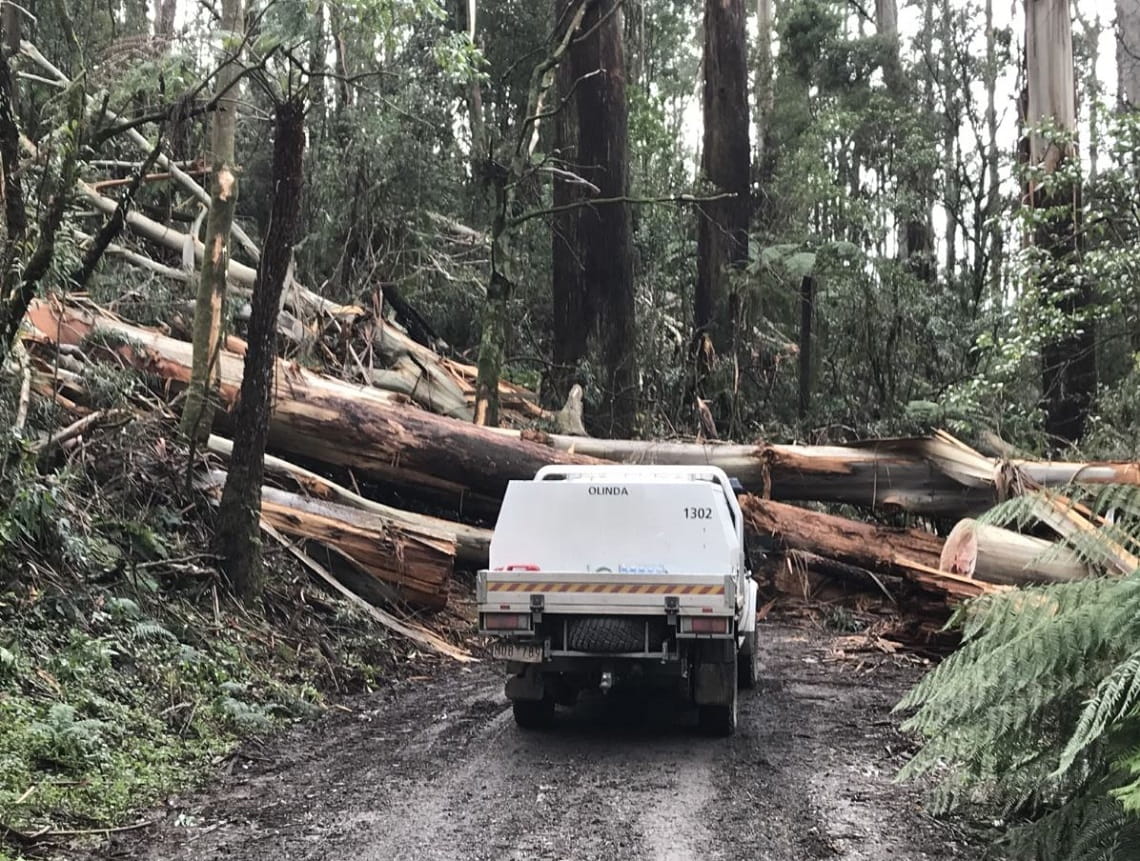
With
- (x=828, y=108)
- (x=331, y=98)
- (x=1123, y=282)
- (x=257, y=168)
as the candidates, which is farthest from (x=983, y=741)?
(x=828, y=108)

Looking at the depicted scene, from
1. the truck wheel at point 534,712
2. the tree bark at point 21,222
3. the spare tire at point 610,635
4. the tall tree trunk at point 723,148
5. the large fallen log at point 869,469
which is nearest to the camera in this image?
the spare tire at point 610,635

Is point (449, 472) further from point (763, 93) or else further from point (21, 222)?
point (763, 93)

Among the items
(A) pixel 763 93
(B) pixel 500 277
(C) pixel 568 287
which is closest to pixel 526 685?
(B) pixel 500 277

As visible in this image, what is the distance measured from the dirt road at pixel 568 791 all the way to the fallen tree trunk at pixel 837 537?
412cm

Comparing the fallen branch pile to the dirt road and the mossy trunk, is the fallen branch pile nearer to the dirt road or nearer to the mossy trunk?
the mossy trunk

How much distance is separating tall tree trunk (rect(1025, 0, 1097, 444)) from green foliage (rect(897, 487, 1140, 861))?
1288 centimetres

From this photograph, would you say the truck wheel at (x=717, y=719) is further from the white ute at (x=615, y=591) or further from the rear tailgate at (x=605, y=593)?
the rear tailgate at (x=605, y=593)

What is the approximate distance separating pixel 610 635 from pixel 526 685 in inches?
34.3

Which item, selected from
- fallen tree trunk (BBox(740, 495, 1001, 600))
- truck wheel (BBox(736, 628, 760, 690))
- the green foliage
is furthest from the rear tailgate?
fallen tree trunk (BBox(740, 495, 1001, 600))

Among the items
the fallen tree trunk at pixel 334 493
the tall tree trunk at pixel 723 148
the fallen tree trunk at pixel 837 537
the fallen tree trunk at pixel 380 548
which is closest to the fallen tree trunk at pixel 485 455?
the fallen tree trunk at pixel 837 537

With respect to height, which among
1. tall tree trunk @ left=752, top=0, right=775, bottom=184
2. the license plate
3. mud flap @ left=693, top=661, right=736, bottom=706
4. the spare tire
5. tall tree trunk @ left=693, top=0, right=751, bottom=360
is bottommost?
mud flap @ left=693, top=661, right=736, bottom=706

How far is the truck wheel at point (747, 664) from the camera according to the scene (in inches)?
387

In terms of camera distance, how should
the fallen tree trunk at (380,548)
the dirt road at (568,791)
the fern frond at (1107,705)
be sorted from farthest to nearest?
the fallen tree trunk at (380,548)
the dirt road at (568,791)
the fern frond at (1107,705)

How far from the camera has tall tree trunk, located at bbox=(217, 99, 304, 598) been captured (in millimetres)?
9977
